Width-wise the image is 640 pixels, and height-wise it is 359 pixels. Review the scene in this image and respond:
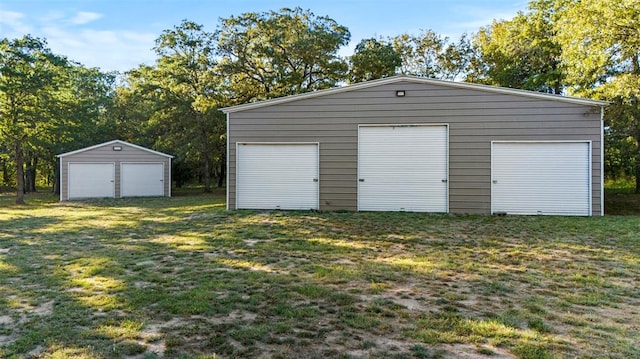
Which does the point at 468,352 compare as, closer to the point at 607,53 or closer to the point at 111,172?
the point at 607,53

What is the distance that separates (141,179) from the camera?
55.3 ft

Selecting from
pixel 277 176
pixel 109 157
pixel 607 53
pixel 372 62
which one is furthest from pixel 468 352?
pixel 109 157

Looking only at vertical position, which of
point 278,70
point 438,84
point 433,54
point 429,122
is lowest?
point 429,122

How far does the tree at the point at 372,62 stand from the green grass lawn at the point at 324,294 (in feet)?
42.0

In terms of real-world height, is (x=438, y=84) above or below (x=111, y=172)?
above

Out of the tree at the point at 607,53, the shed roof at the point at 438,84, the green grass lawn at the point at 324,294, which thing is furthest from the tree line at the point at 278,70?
the green grass lawn at the point at 324,294

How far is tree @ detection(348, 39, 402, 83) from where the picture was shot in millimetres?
17859

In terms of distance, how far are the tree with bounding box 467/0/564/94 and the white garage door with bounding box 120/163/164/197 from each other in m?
15.6

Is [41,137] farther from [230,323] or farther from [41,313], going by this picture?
[230,323]

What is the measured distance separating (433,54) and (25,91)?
1851cm

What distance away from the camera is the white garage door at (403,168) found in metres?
8.94

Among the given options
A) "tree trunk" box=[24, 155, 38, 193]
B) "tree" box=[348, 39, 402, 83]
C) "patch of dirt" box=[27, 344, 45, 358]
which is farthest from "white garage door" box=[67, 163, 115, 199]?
"patch of dirt" box=[27, 344, 45, 358]

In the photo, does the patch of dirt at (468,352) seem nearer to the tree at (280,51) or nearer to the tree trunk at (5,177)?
the tree at (280,51)

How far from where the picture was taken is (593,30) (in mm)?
10219
